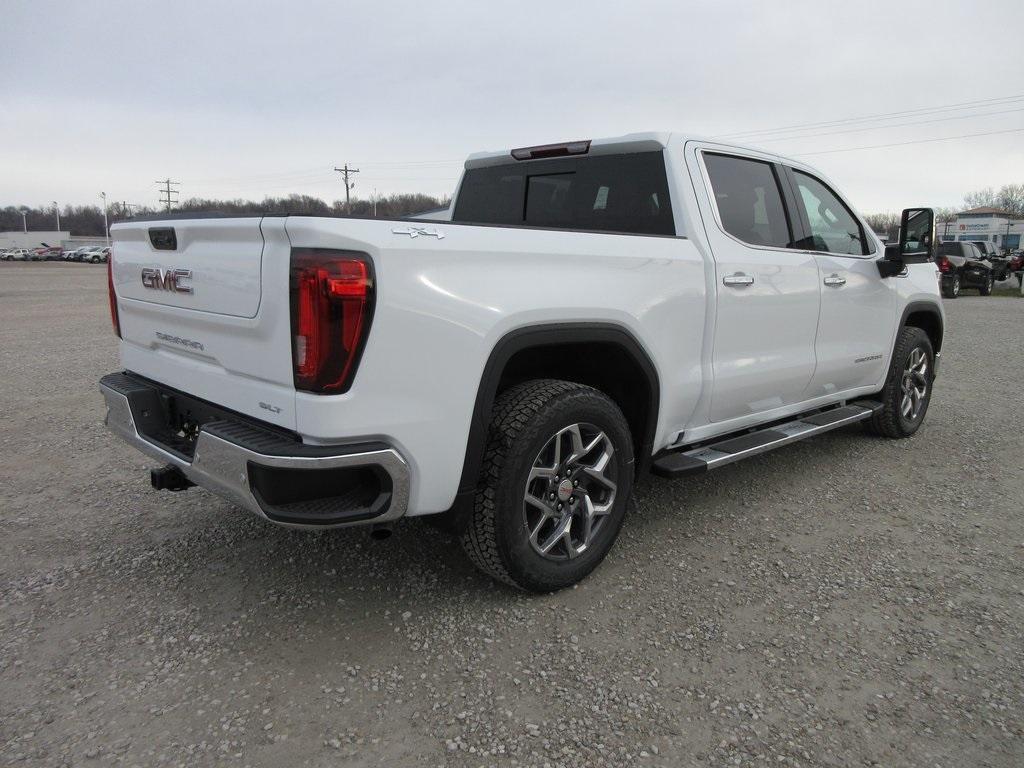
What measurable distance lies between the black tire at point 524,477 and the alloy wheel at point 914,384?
10.7 feet

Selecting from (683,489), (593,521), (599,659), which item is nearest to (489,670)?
(599,659)

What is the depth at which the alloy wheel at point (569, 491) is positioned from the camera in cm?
291

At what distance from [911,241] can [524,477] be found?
3.37 meters

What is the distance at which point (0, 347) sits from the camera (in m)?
9.70

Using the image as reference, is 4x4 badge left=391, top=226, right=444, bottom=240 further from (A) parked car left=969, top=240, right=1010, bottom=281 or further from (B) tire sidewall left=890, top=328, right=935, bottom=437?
(A) parked car left=969, top=240, right=1010, bottom=281

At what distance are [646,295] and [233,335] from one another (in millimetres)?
1642

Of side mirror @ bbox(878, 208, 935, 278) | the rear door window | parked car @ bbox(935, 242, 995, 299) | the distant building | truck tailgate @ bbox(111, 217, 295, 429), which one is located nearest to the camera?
truck tailgate @ bbox(111, 217, 295, 429)

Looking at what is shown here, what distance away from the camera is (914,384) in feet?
18.1

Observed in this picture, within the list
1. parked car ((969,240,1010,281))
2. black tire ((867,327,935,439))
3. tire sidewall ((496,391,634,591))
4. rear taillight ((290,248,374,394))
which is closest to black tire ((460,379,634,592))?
tire sidewall ((496,391,634,591))

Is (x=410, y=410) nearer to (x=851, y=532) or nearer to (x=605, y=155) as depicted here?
(x=605, y=155)

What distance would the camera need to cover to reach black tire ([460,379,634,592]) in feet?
8.89

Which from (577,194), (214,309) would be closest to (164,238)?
(214,309)

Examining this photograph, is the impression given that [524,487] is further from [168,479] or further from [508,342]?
[168,479]

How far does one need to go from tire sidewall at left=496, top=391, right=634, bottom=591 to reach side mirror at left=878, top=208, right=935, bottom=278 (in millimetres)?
2646
